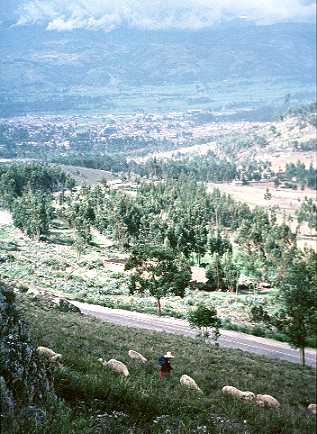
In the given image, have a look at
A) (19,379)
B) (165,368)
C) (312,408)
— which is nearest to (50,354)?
(19,379)

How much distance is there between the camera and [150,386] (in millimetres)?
7355

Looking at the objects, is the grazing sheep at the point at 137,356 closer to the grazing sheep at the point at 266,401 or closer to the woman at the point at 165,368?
the woman at the point at 165,368

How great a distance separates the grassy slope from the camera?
222 inches

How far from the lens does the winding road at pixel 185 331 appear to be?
1357 cm

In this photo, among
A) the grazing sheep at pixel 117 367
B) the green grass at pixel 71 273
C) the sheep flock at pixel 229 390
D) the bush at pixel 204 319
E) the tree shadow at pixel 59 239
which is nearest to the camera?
the grazing sheep at pixel 117 367

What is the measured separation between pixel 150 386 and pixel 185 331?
8758 mm

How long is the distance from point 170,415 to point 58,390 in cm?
142

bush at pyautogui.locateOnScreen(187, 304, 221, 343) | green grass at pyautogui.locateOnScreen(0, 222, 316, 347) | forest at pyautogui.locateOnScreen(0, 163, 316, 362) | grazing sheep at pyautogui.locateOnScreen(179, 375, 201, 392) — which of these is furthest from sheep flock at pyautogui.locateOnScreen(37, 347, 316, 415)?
bush at pyautogui.locateOnScreen(187, 304, 221, 343)

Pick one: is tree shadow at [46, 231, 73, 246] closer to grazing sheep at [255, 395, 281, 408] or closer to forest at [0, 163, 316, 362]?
forest at [0, 163, 316, 362]

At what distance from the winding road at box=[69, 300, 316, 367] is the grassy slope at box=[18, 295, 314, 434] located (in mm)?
564

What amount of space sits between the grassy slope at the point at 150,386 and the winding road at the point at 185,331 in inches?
22.2

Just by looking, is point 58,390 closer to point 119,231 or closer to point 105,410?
point 105,410

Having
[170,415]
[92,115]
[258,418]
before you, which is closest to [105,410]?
[170,415]

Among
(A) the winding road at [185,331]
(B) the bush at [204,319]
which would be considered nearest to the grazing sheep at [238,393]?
(A) the winding road at [185,331]
